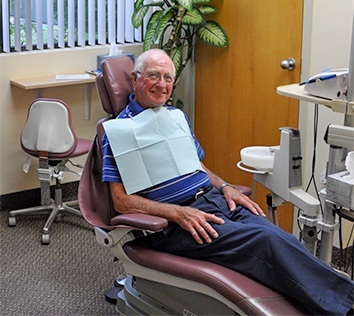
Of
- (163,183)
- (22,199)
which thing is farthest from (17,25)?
(163,183)

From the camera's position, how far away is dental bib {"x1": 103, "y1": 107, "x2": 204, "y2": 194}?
2.80 meters

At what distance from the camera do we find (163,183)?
283 centimetres

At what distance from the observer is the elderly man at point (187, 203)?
245 cm

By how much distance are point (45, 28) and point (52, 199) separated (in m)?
1.05

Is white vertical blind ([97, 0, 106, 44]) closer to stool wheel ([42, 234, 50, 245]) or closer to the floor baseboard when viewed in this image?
the floor baseboard

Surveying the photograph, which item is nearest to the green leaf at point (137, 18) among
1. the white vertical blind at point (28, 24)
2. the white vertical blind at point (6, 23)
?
the white vertical blind at point (28, 24)

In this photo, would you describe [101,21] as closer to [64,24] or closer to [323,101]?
[64,24]

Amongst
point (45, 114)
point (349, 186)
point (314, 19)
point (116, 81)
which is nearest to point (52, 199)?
point (45, 114)

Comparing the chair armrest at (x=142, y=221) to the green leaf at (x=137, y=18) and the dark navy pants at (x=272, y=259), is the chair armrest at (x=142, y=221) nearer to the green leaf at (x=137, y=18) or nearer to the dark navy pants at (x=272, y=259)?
the dark navy pants at (x=272, y=259)

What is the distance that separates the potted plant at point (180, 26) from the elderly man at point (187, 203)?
1.18 m

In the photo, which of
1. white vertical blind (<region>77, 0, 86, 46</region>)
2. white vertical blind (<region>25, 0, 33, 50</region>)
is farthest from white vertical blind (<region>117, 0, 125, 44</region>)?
white vertical blind (<region>25, 0, 33, 50</region>)

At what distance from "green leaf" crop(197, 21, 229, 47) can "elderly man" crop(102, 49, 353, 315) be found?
1147mm

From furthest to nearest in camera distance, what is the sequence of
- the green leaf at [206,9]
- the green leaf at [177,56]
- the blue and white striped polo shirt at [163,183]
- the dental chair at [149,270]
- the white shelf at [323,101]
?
the green leaf at [177,56]
the green leaf at [206,9]
the blue and white striped polo shirt at [163,183]
the white shelf at [323,101]
the dental chair at [149,270]

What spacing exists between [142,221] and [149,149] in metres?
0.41
